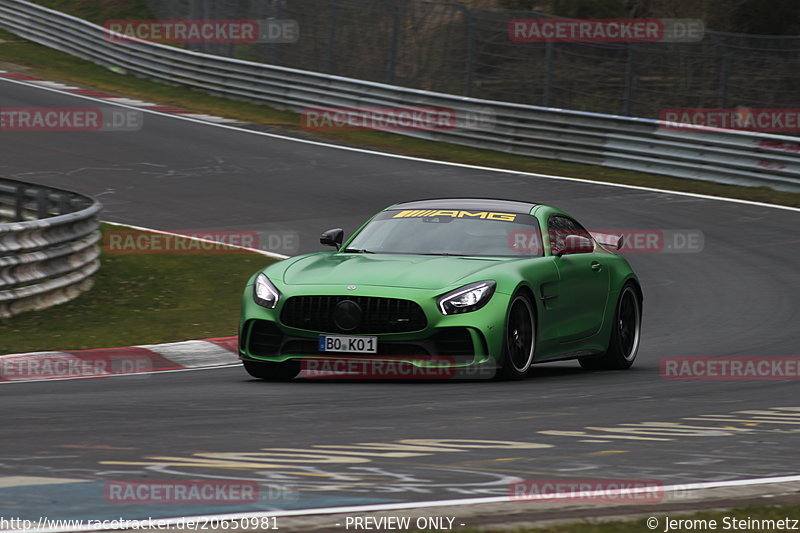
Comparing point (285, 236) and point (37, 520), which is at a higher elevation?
point (37, 520)

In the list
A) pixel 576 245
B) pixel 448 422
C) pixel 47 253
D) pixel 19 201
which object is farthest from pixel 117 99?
pixel 448 422

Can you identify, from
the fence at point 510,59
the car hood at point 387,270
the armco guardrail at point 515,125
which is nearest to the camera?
the car hood at point 387,270

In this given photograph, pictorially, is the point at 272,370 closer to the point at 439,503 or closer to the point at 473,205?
the point at 473,205

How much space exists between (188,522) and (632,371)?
21.8 ft

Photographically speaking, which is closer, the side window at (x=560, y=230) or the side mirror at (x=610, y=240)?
the side window at (x=560, y=230)

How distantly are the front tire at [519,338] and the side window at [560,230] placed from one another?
91 cm

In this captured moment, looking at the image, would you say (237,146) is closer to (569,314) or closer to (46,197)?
(46,197)

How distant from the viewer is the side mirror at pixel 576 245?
10.6m

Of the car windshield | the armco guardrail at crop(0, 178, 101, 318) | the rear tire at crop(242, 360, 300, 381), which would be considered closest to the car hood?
the car windshield

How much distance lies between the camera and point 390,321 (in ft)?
30.1

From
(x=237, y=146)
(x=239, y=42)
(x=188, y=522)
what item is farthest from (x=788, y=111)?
(x=188, y=522)

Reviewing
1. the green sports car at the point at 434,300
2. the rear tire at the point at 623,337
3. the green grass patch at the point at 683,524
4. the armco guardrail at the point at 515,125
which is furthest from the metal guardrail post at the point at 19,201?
the armco guardrail at the point at 515,125

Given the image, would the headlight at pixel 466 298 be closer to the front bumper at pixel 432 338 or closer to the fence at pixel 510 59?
the front bumper at pixel 432 338

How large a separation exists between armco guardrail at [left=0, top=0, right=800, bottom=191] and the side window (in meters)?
12.7
